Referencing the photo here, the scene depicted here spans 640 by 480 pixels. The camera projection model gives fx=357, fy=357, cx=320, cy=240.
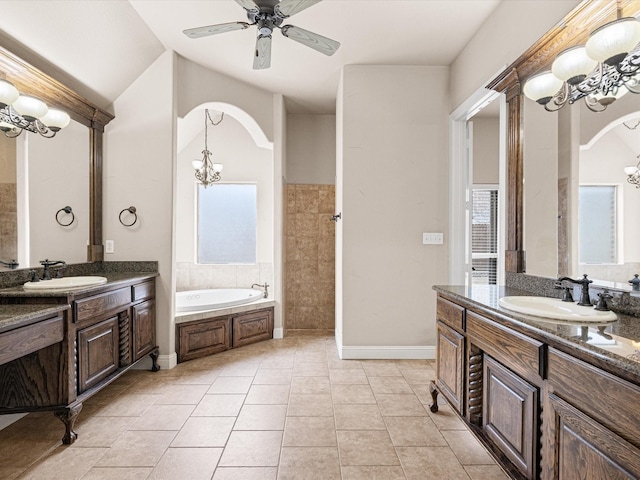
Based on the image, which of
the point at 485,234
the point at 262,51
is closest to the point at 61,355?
the point at 262,51

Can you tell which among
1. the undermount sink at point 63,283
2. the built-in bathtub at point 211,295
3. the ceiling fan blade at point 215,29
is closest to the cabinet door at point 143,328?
the undermount sink at point 63,283

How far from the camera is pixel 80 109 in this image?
9.48 ft

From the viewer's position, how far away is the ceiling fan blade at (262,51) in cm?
213

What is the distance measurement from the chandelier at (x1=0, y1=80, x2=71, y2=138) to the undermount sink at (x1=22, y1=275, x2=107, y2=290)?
3.17 ft

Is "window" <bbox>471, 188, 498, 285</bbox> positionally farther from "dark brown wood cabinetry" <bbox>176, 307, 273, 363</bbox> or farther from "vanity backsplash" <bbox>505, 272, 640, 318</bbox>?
"dark brown wood cabinetry" <bbox>176, 307, 273, 363</bbox>

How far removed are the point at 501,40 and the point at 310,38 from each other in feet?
4.54

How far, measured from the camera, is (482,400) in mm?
1755

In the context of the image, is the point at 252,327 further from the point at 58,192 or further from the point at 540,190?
the point at 540,190

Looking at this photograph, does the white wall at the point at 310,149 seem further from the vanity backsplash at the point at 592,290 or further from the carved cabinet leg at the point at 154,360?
the vanity backsplash at the point at 592,290

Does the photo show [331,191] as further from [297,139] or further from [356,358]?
[356,358]

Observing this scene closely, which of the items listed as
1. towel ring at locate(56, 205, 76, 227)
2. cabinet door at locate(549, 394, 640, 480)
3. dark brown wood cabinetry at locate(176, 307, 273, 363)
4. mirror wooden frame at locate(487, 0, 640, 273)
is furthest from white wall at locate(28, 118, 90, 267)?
mirror wooden frame at locate(487, 0, 640, 273)

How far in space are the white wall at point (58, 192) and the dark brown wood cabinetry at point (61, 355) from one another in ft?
2.05

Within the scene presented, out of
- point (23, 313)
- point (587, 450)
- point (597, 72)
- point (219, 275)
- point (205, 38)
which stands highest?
point (205, 38)

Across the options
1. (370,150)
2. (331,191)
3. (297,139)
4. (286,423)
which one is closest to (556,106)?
(370,150)
